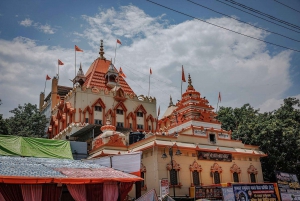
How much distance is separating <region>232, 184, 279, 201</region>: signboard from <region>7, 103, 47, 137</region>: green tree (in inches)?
1117

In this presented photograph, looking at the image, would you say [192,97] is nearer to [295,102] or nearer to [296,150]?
[296,150]

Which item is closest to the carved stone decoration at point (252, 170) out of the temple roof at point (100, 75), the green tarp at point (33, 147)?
the green tarp at point (33, 147)

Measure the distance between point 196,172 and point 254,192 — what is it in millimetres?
7616

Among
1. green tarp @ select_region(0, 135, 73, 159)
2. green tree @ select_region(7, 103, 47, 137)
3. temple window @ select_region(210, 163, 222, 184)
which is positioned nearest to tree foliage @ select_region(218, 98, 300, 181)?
temple window @ select_region(210, 163, 222, 184)

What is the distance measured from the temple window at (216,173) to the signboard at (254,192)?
701 centimetres

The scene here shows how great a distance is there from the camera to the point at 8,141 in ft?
71.7

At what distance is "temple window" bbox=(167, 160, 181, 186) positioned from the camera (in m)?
24.2

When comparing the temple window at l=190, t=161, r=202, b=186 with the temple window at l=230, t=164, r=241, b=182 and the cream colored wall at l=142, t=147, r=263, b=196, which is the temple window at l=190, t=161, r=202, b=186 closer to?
the cream colored wall at l=142, t=147, r=263, b=196

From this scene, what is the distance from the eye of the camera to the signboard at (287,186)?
20467mm

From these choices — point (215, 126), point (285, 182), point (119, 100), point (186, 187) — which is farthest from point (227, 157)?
point (119, 100)

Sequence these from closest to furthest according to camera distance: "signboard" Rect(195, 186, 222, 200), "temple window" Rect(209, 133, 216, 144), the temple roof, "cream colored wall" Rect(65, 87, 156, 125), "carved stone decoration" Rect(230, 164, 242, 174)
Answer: "signboard" Rect(195, 186, 222, 200)
"carved stone decoration" Rect(230, 164, 242, 174)
"temple window" Rect(209, 133, 216, 144)
"cream colored wall" Rect(65, 87, 156, 125)
the temple roof

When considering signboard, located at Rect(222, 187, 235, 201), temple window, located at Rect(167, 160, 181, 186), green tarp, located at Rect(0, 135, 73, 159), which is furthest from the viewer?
temple window, located at Rect(167, 160, 181, 186)

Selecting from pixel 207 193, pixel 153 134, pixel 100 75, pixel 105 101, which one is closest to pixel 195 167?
pixel 207 193

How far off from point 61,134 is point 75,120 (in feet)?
10.0
